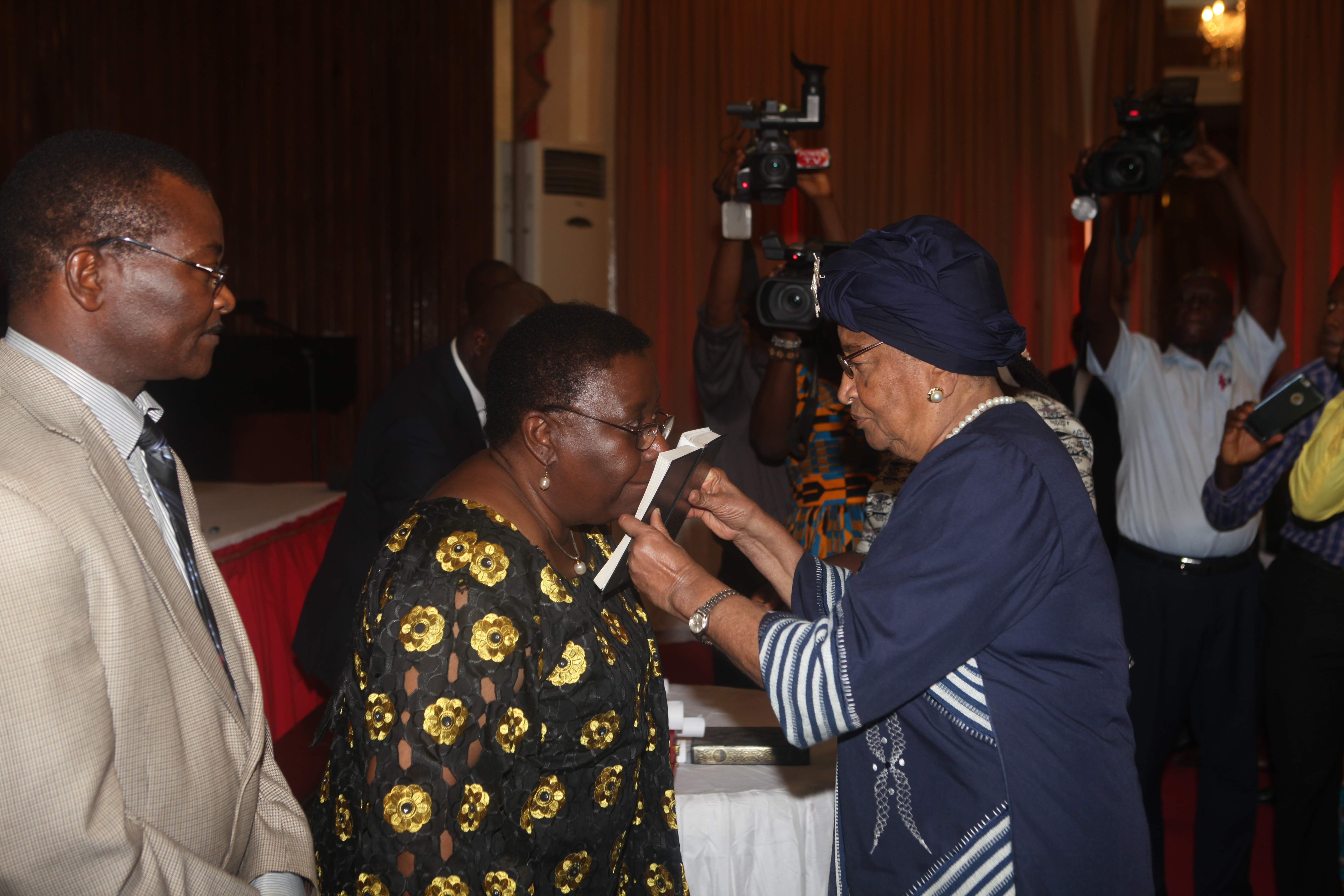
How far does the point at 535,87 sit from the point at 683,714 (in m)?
5.50

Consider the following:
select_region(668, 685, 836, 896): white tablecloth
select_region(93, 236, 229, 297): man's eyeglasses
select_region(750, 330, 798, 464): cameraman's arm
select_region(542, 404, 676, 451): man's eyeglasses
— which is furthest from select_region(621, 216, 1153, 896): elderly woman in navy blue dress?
select_region(750, 330, 798, 464): cameraman's arm

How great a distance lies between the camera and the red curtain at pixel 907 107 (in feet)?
20.6

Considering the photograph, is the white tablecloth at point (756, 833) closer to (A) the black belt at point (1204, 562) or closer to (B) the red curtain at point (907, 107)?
(A) the black belt at point (1204, 562)

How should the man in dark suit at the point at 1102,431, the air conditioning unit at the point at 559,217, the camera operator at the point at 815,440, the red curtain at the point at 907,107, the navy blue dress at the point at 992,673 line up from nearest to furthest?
the navy blue dress at the point at 992,673, the camera operator at the point at 815,440, the man in dark suit at the point at 1102,431, the red curtain at the point at 907,107, the air conditioning unit at the point at 559,217

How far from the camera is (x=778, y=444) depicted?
298 centimetres

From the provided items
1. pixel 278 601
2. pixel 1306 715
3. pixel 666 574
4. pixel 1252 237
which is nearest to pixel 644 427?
pixel 666 574

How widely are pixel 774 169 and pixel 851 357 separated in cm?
181

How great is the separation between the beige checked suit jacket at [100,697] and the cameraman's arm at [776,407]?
1.91 meters

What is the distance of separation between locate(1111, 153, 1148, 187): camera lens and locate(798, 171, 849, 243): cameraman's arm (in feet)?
3.62

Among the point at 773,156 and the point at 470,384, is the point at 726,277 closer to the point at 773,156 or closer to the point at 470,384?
the point at 773,156

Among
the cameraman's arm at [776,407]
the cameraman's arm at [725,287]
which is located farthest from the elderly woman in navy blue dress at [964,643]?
the cameraman's arm at [725,287]

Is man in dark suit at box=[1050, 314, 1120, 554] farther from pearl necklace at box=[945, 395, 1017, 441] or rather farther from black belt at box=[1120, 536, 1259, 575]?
pearl necklace at box=[945, 395, 1017, 441]

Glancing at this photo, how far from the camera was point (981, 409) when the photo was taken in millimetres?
1361

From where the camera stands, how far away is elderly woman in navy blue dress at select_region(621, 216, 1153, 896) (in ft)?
3.97
